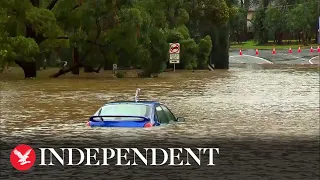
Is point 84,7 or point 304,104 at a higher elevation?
point 84,7

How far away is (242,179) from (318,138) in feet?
21.3

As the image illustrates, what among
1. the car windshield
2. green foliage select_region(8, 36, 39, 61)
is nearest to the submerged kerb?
the car windshield

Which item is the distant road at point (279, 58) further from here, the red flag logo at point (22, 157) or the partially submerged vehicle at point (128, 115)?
the red flag logo at point (22, 157)

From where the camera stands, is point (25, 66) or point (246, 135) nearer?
point (246, 135)

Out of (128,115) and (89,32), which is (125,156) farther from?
(89,32)

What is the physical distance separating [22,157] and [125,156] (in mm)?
1951

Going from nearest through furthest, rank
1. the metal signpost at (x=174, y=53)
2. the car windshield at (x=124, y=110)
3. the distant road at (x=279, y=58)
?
the car windshield at (x=124, y=110) < the metal signpost at (x=174, y=53) < the distant road at (x=279, y=58)

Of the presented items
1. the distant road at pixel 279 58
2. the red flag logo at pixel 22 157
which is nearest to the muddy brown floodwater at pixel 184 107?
the red flag logo at pixel 22 157

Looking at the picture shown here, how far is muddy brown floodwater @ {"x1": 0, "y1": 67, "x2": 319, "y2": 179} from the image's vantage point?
19734 mm

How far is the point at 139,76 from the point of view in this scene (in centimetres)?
5028

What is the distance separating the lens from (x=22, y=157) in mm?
15250

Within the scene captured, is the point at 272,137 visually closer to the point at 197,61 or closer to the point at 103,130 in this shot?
the point at 103,130

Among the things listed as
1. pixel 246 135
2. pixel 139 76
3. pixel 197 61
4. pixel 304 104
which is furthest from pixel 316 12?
pixel 246 135

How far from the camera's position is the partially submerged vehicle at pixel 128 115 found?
54.1 ft
